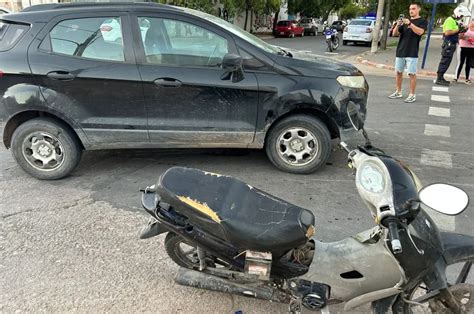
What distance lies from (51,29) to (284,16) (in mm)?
43900

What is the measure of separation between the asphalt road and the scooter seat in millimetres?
772

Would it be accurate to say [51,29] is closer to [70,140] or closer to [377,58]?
[70,140]

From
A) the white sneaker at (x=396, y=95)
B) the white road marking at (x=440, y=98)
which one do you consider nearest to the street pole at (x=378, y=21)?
the white road marking at (x=440, y=98)

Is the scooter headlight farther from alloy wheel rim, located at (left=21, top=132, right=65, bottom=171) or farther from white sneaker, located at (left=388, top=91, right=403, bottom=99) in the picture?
white sneaker, located at (left=388, top=91, right=403, bottom=99)

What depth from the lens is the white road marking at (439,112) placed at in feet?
25.0

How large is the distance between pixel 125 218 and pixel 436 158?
3949mm

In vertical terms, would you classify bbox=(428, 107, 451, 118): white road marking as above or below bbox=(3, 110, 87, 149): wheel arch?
below

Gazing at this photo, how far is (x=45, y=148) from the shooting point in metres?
4.35

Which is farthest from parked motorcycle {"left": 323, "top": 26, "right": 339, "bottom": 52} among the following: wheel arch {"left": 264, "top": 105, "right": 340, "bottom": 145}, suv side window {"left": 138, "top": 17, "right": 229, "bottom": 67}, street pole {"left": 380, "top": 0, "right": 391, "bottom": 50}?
suv side window {"left": 138, "top": 17, "right": 229, "bottom": 67}

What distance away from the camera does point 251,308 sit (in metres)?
2.64

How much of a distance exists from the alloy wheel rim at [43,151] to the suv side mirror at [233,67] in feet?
6.24

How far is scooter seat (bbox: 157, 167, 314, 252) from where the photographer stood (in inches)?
82.0

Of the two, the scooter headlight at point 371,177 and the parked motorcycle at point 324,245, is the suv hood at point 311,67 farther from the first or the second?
the scooter headlight at point 371,177

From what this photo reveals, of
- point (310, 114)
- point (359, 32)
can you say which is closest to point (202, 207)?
point (310, 114)
